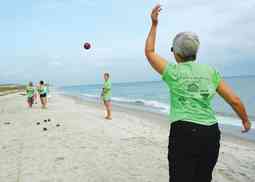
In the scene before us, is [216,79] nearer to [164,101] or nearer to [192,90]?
[192,90]

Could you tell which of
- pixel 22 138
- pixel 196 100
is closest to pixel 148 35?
pixel 196 100

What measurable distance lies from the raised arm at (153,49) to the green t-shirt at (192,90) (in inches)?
2.3

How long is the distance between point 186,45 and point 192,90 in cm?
35

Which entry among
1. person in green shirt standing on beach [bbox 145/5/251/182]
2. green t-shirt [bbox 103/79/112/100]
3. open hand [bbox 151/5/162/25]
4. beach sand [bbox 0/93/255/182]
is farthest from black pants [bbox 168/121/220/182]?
green t-shirt [bbox 103/79/112/100]

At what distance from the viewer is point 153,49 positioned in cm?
287

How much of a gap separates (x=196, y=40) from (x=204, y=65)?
0.66 feet

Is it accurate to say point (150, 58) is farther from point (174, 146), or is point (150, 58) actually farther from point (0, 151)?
point (0, 151)

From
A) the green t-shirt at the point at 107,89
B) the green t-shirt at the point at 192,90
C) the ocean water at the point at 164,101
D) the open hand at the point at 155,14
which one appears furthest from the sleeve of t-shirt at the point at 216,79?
Result: the ocean water at the point at 164,101

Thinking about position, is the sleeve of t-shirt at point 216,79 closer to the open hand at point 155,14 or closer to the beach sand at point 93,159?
the open hand at point 155,14

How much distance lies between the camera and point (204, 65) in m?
2.76

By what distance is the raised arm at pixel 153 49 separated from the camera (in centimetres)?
276

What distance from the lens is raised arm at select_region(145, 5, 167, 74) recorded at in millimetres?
2758

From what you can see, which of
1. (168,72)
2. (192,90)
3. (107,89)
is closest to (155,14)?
(168,72)

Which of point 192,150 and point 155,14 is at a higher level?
point 155,14
